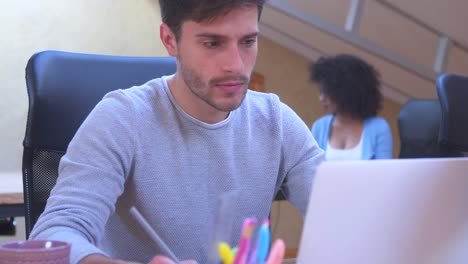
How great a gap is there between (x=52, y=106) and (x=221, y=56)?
45 cm

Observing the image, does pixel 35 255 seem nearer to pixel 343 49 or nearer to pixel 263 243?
pixel 263 243

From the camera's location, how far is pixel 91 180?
3.92ft

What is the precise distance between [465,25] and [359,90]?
0.65 m

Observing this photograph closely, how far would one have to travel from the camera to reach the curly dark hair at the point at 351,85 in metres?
3.83

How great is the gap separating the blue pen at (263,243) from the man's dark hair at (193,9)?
2.28 ft

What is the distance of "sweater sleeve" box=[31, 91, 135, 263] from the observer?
3.63ft

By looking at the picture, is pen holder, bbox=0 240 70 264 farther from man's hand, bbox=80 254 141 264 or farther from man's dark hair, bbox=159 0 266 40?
man's dark hair, bbox=159 0 266 40

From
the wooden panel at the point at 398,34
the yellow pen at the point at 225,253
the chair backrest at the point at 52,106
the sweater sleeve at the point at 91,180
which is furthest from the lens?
the wooden panel at the point at 398,34

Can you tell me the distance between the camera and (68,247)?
2.61ft

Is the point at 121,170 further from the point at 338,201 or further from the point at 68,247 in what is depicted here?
the point at 338,201

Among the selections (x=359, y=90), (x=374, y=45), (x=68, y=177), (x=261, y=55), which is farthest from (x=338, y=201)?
(x=261, y=55)

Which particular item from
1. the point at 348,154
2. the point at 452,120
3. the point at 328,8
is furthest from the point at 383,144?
the point at 452,120

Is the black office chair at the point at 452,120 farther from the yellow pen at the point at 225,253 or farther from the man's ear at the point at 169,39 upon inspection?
the yellow pen at the point at 225,253

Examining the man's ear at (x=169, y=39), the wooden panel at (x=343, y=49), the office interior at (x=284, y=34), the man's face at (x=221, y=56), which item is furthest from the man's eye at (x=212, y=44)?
the wooden panel at (x=343, y=49)
